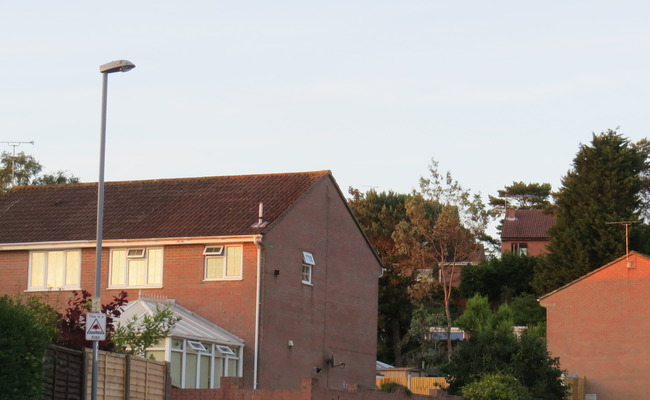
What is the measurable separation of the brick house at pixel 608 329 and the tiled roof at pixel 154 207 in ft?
61.9

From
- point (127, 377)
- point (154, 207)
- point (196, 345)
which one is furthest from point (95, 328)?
point (154, 207)

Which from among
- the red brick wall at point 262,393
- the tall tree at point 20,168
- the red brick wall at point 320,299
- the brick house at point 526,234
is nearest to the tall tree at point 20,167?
the tall tree at point 20,168

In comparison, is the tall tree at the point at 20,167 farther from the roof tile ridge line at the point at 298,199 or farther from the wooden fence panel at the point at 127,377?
the wooden fence panel at the point at 127,377

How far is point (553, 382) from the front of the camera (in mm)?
42094

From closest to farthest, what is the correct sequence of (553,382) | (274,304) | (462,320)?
1. (274,304)
2. (553,382)
3. (462,320)

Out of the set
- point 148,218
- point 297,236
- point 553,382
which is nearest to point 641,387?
point 553,382

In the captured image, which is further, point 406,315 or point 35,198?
point 406,315

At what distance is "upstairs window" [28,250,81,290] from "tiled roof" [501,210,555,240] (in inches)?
2432

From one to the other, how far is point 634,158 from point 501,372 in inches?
1568

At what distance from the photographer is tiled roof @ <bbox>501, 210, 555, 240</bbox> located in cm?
9812

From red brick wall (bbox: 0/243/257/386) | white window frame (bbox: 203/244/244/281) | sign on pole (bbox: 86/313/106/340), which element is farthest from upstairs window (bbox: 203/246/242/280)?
sign on pole (bbox: 86/313/106/340)

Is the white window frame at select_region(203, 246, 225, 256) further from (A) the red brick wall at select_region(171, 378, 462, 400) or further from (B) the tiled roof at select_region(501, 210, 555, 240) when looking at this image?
(B) the tiled roof at select_region(501, 210, 555, 240)

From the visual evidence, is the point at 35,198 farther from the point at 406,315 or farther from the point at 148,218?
the point at 406,315

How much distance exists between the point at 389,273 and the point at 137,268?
114 ft
